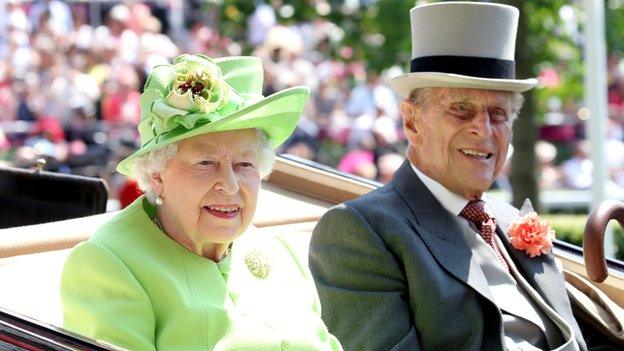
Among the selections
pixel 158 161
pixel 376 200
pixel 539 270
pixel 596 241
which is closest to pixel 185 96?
pixel 158 161

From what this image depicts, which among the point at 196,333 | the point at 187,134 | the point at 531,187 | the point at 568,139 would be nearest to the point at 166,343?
the point at 196,333

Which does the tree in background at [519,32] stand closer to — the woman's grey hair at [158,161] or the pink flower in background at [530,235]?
the pink flower in background at [530,235]

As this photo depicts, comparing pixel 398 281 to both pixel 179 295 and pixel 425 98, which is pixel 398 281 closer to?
pixel 425 98

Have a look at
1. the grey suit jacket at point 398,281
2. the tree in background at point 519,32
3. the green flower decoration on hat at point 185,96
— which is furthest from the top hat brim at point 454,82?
the tree in background at point 519,32

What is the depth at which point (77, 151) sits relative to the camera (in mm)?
9492

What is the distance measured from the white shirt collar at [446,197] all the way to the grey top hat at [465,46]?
268 mm

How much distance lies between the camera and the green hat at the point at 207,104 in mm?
2922

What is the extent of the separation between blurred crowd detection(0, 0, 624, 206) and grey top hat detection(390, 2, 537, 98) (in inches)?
189

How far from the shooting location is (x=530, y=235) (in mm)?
3732

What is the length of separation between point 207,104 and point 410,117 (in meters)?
0.92

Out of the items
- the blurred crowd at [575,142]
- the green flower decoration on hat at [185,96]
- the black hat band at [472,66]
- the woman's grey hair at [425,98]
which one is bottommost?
the blurred crowd at [575,142]

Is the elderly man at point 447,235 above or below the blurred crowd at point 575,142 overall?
above

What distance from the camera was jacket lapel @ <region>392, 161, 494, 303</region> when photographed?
3.45 m

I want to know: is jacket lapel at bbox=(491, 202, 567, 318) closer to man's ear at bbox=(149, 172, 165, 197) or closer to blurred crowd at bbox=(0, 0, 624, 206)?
man's ear at bbox=(149, 172, 165, 197)
